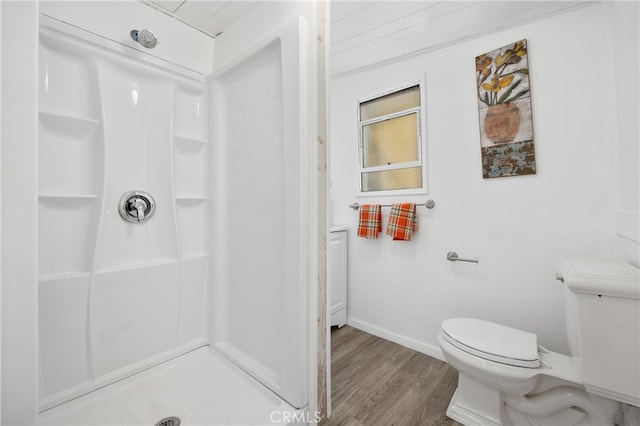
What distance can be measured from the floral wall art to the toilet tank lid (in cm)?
64

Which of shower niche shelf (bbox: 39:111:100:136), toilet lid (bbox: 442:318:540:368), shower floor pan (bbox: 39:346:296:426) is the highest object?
shower niche shelf (bbox: 39:111:100:136)

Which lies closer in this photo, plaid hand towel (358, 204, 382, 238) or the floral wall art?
the floral wall art

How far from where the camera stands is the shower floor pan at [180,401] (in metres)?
1.03

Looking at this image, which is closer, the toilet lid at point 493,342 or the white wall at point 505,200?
the toilet lid at point 493,342

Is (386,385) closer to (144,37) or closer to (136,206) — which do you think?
(136,206)

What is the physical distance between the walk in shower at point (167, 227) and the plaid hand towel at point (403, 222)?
107 centimetres

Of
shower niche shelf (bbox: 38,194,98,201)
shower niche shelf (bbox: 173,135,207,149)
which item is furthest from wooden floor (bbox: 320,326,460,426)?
shower niche shelf (bbox: 173,135,207,149)

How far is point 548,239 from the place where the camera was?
1.48 meters

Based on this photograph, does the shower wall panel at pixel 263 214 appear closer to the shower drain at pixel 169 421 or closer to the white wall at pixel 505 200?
the shower drain at pixel 169 421

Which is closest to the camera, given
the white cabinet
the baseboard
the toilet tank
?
the toilet tank

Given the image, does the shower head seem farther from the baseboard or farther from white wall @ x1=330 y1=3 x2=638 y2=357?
the baseboard

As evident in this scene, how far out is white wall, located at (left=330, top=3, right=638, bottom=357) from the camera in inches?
53.7

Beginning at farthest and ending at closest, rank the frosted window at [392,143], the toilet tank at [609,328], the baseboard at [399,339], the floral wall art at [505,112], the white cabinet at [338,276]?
the white cabinet at [338,276]
the frosted window at [392,143]
the baseboard at [399,339]
the floral wall art at [505,112]
the toilet tank at [609,328]

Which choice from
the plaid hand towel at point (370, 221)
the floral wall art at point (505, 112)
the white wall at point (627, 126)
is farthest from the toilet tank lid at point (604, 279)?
the plaid hand towel at point (370, 221)
